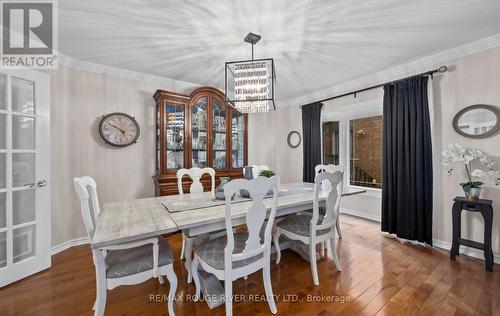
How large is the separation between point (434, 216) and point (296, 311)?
2.32 meters

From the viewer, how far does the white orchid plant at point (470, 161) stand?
88.1 inches

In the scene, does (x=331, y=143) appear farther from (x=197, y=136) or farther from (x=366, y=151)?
(x=197, y=136)

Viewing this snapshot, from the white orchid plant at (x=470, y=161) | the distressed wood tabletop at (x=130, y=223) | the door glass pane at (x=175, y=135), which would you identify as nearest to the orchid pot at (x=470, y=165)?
the white orchid plant at (x=470, y=161)

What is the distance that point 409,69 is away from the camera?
2.90 m

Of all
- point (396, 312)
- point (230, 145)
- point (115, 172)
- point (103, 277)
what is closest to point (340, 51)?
point (230, 145)

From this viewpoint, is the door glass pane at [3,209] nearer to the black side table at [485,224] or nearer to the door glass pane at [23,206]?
the door glass pane at [23,206]

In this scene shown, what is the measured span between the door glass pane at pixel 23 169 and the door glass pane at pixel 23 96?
0.45 meters

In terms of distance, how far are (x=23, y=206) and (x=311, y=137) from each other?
4096 mm

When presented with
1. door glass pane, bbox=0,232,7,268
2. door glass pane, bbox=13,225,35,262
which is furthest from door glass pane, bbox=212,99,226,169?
door glass pane, bbox=0,232,7,268

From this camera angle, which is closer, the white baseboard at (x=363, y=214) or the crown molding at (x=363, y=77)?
the crown molding at (x=363, y=77)

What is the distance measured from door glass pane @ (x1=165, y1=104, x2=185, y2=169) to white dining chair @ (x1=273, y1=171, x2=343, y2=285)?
1.85 m

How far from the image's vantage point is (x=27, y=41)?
2219mm

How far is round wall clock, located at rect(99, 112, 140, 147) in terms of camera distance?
2.92m

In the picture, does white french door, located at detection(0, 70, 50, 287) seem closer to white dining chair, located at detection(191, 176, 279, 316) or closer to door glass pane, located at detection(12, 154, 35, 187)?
door glass pane, located at detection(12, 154, 35, 187)
